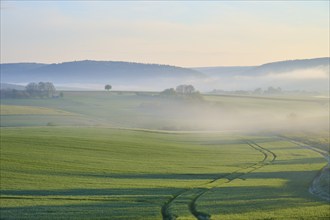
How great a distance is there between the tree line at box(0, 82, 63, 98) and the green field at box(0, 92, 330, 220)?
59417 mm

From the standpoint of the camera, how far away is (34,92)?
619 ft

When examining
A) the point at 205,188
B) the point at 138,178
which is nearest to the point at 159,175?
the point at 138,178

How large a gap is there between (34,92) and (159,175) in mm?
137973

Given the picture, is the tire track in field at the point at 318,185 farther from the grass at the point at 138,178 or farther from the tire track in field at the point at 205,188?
the tire track in field at the point at 205,188

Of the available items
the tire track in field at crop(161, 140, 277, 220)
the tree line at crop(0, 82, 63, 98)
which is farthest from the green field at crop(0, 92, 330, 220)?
the tree line at crop(0, 82, 63, 98)

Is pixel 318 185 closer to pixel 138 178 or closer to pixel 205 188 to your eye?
pixel 205 188

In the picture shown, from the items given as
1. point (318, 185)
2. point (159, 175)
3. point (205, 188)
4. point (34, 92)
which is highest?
point (34, 92)

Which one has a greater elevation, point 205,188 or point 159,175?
point 159,175

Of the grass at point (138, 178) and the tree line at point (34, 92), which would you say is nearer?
the grass at point (138, 178)

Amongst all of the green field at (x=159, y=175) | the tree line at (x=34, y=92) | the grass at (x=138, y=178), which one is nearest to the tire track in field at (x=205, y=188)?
the green field at (x=159, y=175)

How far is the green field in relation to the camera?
4061 cm

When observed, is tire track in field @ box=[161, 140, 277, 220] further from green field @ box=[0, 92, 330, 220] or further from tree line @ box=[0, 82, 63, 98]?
tree line @ box=[0, 82, 63, 98]

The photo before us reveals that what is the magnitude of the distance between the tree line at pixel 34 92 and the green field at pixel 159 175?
5942 centimetres

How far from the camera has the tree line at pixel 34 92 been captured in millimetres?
183750
